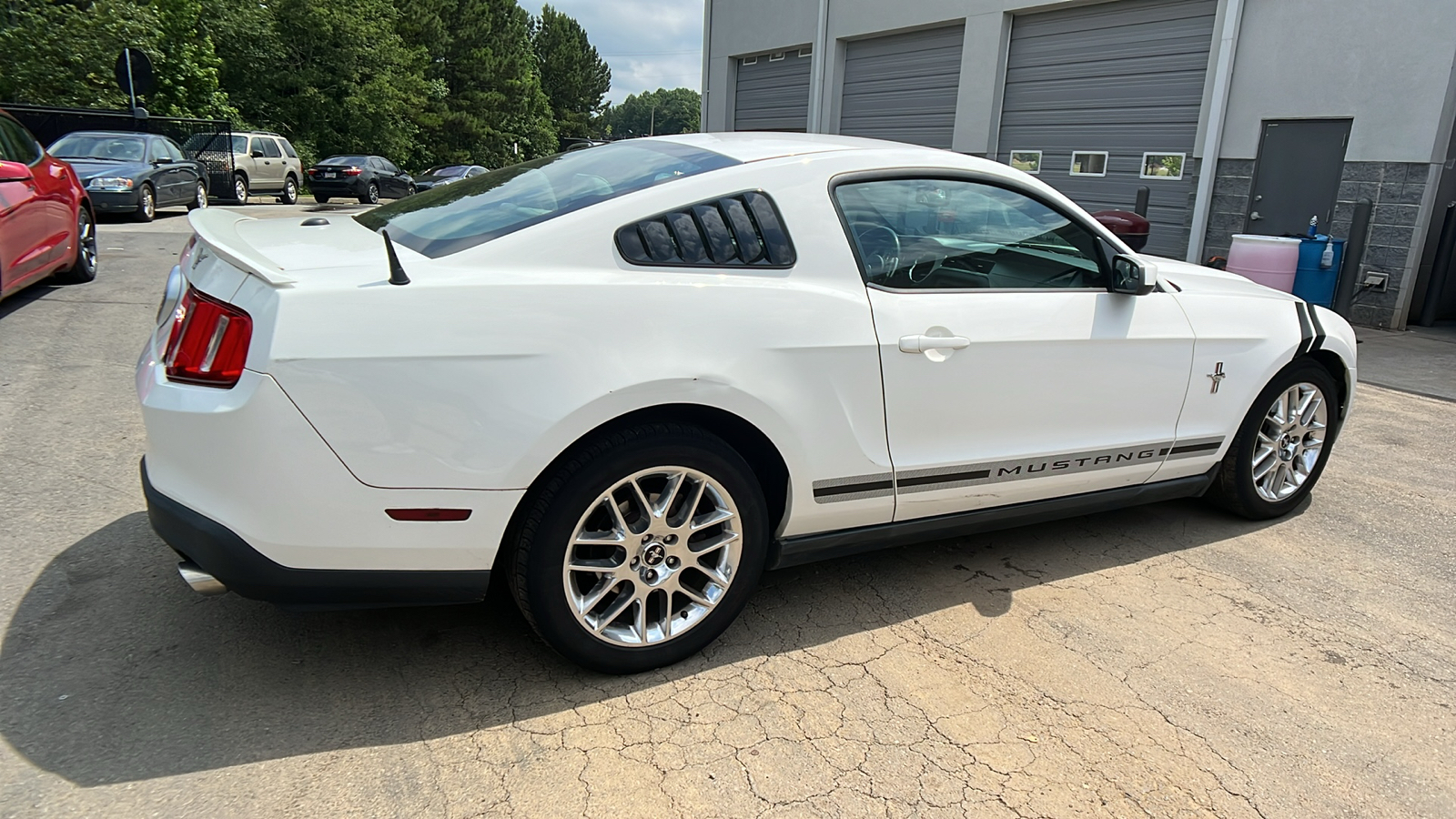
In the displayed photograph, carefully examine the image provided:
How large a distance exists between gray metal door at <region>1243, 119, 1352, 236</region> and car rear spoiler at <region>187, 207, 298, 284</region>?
11179mm

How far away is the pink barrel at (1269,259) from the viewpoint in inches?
357

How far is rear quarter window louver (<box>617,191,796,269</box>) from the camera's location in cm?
273

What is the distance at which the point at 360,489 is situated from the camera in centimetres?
238

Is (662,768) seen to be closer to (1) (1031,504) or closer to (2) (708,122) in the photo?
(1) (1031,504)

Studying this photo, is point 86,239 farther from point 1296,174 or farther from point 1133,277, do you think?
point 1296,174

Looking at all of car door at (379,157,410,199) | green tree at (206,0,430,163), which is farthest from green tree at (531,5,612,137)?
car door at (379,157,410,199)

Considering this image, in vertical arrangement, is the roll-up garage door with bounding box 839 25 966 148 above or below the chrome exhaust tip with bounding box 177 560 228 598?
above

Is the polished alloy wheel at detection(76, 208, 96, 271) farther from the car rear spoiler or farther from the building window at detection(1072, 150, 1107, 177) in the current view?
the building window at detection(1072, 150, 1107, 177)

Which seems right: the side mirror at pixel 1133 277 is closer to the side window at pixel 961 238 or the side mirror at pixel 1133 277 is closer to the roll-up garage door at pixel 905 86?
the side window at pixel 961 238

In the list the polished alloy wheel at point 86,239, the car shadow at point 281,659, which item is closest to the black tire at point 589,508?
the car shadow at point 281,659

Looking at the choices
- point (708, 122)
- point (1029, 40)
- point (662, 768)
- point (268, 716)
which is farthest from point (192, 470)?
point (708, 122)

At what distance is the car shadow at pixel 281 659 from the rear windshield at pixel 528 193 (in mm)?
1258

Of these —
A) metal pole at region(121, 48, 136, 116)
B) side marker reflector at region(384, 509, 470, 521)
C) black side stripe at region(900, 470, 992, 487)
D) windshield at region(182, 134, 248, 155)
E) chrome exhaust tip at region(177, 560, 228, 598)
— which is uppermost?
metal pole at region(121, 48, 136, 116)

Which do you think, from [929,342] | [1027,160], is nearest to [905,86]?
[1027,160]
